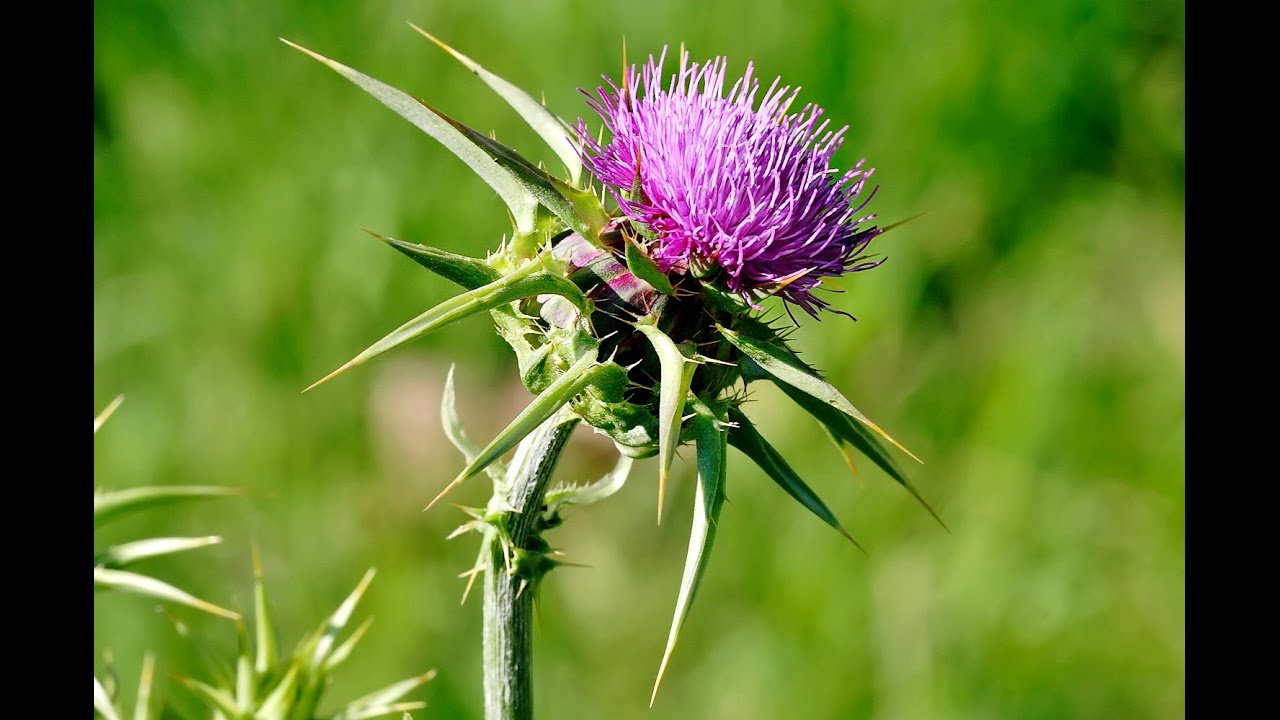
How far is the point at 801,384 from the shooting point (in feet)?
7.03

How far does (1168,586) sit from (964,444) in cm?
94

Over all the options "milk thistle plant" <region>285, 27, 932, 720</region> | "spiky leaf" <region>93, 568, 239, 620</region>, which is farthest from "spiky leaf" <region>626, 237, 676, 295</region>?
"spiky leaf" <region>93, 568, 239, 620</region>

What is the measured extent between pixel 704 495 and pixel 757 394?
295 cm

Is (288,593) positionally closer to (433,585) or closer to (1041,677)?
(433,585)

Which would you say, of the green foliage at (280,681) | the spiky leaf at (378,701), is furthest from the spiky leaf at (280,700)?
the spiky leaf at (378,701)

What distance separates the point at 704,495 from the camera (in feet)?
6.70

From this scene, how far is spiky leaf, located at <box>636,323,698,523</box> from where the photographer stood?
6.33 feet

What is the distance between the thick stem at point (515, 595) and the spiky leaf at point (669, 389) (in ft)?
0.77

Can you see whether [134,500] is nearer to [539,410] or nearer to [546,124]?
[539,410]

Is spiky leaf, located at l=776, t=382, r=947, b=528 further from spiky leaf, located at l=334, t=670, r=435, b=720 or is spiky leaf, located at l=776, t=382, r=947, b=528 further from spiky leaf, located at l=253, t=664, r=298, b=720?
spiky leaf, located at l=253, t=664, r=298, b=720

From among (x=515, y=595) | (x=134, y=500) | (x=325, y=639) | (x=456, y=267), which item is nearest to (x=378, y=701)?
(x=325, y=639)

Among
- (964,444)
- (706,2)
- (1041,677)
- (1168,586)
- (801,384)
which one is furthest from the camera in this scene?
(706,2)

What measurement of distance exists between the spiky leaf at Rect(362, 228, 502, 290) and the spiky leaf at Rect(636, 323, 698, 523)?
30 cm
